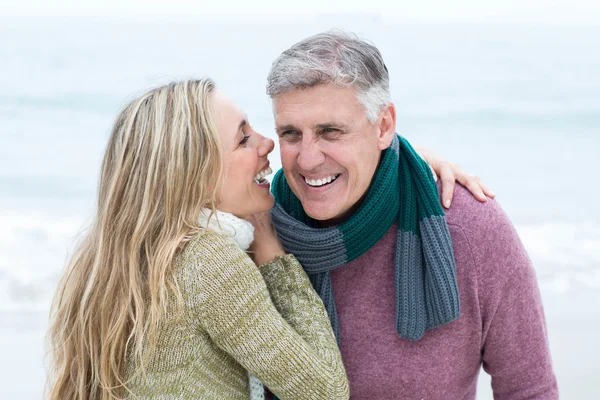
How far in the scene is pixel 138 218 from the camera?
1.91 meters

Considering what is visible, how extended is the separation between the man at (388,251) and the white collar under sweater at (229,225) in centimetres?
17

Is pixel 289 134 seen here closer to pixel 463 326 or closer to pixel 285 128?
pixel 285 128

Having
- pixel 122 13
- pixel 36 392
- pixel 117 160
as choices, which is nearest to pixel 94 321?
pixel 117 160

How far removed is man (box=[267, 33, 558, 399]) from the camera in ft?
6.61

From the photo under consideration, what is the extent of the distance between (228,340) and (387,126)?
73 cm

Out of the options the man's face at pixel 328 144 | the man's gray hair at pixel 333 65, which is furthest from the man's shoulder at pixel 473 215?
the man's gray hair at pixel 333 65

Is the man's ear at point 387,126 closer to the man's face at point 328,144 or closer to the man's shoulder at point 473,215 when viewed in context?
the man's face at point 328,144

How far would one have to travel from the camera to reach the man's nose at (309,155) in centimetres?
204

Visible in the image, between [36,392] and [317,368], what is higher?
[317,368]

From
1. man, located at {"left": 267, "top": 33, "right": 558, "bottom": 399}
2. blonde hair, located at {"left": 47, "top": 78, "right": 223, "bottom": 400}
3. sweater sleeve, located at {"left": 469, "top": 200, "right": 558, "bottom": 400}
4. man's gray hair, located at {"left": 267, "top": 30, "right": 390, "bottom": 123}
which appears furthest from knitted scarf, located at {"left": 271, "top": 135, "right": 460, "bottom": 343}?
blonde hair, located at {"left": 47, "top": 78, "right": 223, "bottom": 400}

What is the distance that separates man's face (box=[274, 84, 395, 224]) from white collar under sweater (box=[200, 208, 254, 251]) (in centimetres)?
21

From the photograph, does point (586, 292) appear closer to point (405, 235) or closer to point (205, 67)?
point (405, 235)

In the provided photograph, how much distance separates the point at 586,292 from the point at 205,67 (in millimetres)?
7348

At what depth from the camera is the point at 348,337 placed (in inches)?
86.4
